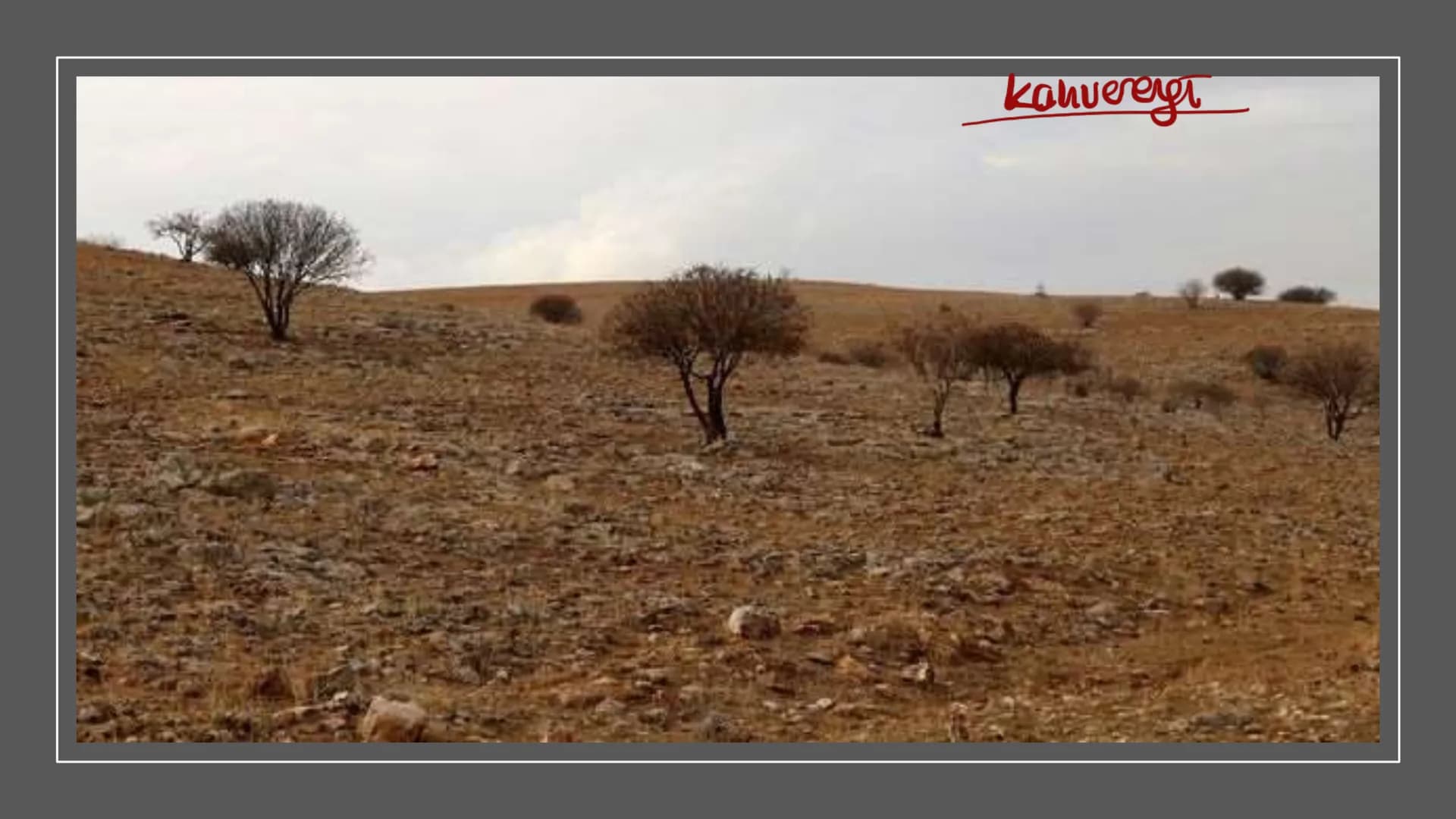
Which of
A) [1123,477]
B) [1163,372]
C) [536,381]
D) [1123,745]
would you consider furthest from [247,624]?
[1163,372]

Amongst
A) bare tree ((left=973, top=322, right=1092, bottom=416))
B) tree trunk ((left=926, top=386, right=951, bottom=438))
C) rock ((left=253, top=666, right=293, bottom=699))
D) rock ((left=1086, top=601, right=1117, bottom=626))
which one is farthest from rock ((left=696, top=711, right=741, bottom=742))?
bare tree ((left=973, top=322, right=1092, bottom=416))

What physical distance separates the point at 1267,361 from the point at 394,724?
40669 mm

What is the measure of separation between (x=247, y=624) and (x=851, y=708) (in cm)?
428

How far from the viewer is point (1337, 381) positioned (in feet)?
92.7

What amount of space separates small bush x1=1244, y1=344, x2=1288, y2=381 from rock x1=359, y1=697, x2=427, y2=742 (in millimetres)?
38091

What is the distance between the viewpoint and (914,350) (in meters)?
24.9

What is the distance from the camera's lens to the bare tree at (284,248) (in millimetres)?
25188

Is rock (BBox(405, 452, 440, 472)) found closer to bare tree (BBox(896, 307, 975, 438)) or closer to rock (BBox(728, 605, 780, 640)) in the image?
rock (BBox(728, 605, 780, 640))

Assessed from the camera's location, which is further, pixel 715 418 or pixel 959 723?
pixel 715 418

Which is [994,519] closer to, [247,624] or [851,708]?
[851,708]

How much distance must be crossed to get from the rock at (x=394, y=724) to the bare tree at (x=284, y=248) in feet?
63.8

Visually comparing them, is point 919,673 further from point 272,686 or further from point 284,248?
point 284,248

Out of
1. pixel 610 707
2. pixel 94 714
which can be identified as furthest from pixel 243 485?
pixel 610 707

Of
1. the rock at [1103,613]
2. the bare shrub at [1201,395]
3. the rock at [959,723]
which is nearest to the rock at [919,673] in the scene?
the rock at [959,723]
